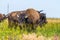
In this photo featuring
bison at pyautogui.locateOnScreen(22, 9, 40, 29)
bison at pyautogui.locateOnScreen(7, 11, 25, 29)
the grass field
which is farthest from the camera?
bison at pyautogui.locateOnScreen(22, 9, 40, 29)

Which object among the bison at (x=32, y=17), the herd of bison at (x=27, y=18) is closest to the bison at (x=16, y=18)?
the herd of bison at (x=27, y=18)

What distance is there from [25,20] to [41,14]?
1.78 meters

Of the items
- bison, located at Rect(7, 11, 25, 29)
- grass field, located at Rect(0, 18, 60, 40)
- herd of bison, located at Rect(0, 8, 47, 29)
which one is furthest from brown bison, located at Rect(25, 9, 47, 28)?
grass field, located at Rect(0, 18, 60, 40)

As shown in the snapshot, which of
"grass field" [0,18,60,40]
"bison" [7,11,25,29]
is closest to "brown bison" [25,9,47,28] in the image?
"bison" [7,11,25,29]

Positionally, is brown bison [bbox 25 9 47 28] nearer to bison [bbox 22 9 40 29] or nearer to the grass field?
bison [bbox 22 9 40 29]

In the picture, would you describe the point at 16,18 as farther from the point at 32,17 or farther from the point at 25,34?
the point at 25,34

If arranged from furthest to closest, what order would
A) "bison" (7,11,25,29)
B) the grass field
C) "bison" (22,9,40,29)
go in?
1. "bison" (22,9,40,29)
2. "bison" (7,11,25,29)
3. the grass field

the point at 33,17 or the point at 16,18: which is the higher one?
the point at 33,17

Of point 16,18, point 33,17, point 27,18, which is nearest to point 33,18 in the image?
point 33,17

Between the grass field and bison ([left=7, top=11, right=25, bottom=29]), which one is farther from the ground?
the grass field

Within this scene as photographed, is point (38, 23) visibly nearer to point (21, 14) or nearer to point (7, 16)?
point (21, 14)

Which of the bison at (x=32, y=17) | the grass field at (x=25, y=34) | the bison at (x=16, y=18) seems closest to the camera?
the grass field at (x=25, y=34)

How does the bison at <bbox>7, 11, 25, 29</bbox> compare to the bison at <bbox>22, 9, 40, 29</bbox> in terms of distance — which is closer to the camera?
the bison at <bbox>7, 11, 25, 29</bbox>

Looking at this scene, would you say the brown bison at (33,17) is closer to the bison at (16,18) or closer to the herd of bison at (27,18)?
the herd of bison at (27,18)
